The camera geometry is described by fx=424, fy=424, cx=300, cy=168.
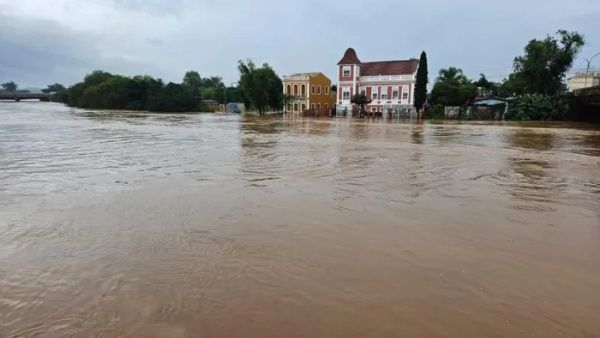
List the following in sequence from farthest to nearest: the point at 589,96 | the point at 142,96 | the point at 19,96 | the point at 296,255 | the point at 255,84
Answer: the point at 19,96
the point at 142,96
the point at 255,84
the point at 589,96
the point at 296,255

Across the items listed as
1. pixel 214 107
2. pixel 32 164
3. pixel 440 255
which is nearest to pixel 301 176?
pixel 440 255

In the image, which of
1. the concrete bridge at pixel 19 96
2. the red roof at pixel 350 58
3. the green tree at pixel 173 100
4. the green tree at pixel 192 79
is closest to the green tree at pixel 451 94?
the red roof at pixel 350 58

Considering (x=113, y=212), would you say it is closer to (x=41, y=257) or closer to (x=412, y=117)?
(x=41, y=257)

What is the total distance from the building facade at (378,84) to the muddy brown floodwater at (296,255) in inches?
1990

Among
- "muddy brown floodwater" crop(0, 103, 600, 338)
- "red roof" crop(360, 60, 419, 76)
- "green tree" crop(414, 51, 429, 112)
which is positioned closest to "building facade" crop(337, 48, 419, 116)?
"red roof" crop(360, 60, 419, 76)

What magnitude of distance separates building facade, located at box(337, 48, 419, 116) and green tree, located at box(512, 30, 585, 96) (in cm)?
1402

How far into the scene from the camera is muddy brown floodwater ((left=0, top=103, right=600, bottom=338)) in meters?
3.53

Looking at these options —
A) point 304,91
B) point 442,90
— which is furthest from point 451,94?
point 304,91

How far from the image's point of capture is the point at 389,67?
61.7 meters

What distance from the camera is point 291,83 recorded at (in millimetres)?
68125

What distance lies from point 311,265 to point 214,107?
84.4 metres

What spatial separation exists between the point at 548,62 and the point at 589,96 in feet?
38.1

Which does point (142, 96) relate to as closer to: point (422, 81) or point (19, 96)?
point (422, 81)

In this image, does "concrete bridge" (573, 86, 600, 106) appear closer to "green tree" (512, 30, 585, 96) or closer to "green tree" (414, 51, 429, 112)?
"green tree" (512, 30, 585, 96)
